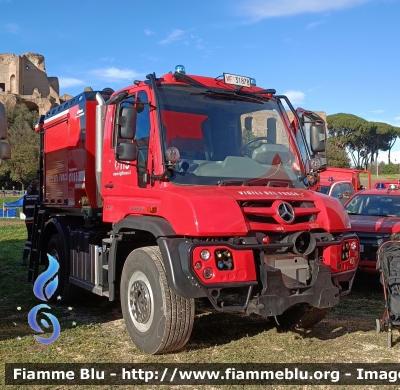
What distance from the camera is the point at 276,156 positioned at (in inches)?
213

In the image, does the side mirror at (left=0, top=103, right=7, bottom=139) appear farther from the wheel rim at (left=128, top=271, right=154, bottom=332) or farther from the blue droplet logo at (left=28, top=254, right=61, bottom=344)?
the blue droplet logo at (left=28, top=254, right=61, bottom=344)

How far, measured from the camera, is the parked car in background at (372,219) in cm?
808

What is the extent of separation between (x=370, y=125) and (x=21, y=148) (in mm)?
50697

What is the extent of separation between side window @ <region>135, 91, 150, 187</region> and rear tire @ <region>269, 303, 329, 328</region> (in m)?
2.33

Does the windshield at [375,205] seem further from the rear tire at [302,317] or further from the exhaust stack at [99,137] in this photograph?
the exhaust stack at [99,137]

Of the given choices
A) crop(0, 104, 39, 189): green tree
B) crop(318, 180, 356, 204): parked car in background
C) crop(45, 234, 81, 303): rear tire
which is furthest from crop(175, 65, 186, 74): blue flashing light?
crop(0, 104, 39, 189): green tree

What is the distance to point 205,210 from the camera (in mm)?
4301

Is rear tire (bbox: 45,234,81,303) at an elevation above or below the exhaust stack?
below

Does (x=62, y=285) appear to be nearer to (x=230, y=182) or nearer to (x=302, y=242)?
(x=230, y=182)

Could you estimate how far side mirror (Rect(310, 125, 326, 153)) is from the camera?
5.60 metres

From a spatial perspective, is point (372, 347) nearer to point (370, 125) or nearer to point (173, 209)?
point (173, 209)

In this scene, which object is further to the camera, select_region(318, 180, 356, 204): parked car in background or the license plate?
select_region(318, 180, 356, 204): parked car in background

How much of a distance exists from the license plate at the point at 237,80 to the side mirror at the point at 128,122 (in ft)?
4.25

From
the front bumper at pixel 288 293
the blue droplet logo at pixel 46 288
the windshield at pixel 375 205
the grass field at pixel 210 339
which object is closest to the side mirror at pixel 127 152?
the front bumper at pixel 288 293
